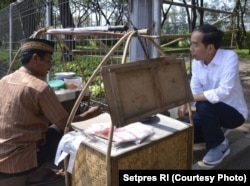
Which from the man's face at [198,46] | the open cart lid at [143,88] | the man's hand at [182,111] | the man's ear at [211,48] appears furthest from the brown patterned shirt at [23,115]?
the man's ear at [211,48]

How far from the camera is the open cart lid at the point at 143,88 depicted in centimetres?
200

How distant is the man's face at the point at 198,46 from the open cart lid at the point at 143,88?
838 millimetres

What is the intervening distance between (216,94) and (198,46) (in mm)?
514

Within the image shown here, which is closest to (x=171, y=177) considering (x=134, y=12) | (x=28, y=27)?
(x=134, y=12)

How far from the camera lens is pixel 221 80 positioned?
10.5 ft

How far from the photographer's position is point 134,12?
12.0 ft

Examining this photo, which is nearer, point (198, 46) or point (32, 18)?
point (198, 46)

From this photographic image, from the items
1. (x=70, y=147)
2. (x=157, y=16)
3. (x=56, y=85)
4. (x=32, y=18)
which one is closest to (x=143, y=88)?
(x=70, y=147)

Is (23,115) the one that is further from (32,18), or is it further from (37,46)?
(32,18)

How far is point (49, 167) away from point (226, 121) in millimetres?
1924

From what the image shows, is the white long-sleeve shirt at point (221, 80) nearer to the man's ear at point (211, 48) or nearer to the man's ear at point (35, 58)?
the man's ear at point (211, 48)

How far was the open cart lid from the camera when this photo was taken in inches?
78.8

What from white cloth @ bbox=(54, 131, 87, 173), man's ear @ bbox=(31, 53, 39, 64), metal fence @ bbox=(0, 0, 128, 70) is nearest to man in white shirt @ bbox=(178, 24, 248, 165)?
metal fence @ bbox=(0, 0, 128, 70)

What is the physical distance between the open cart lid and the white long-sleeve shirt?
2.58 feet
